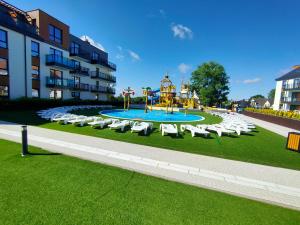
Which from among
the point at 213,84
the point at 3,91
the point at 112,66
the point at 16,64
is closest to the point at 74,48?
the point at 112,66

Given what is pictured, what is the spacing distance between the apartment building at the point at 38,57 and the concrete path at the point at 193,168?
629 inches

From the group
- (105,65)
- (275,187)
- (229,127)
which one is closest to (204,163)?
(275,187)

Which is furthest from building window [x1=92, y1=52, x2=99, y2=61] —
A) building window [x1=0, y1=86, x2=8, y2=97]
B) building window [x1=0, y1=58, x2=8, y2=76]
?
building window [x1=0, y1=86, x2=8, y2=97]

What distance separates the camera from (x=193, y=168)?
19.1 ft

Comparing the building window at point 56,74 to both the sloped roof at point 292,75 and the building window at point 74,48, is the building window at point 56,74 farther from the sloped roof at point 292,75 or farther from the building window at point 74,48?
the sloped roof at point 292,75

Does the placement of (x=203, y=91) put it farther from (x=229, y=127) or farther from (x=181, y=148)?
(x=181, y=148)

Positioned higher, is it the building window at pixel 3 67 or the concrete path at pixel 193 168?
the building window at pixel 3 67

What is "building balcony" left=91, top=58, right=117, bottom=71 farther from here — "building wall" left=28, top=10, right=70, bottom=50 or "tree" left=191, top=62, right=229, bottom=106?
"tree" left=191, top=62, right=229, bottom=106

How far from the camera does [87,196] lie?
3.88 metres

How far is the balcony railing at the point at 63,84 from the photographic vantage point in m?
24.5

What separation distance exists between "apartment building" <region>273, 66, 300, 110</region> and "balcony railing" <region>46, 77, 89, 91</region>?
4320 cm

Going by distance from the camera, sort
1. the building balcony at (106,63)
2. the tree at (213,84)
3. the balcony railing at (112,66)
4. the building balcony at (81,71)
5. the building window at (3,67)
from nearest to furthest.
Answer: the building window at (3,67) → the building balcony at (81,71) → the building balcony at (106,63) → the balcony railing at (112,66) → the tree at (213,84)

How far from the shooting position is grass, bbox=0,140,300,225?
3.25 meters

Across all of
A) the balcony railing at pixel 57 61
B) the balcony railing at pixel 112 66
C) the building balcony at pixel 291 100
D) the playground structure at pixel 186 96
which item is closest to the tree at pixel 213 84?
the playground structure at pixel 186 96
